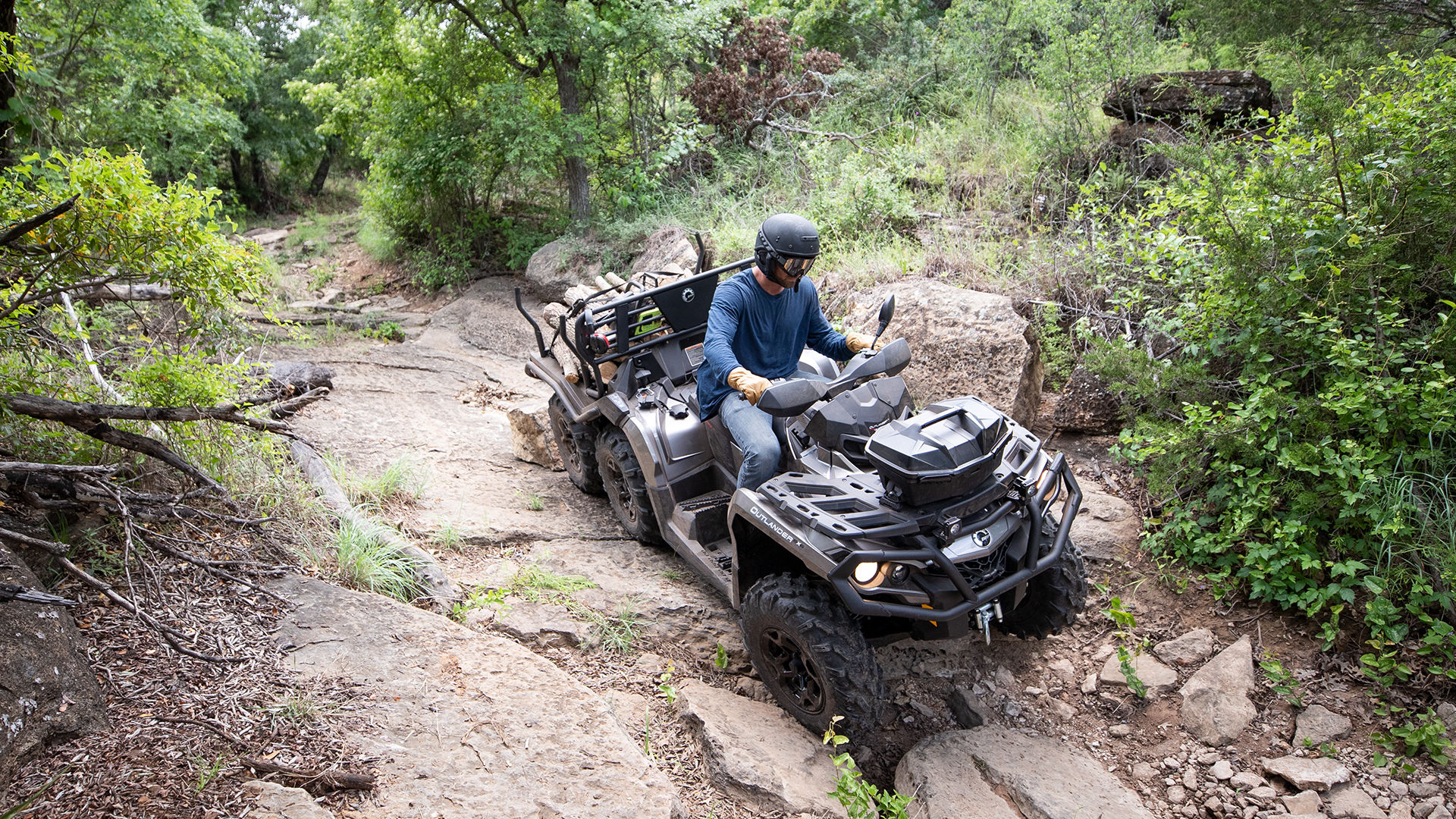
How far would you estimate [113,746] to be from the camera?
8.07 feet

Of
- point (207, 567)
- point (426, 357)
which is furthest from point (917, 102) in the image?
point (207, 567)

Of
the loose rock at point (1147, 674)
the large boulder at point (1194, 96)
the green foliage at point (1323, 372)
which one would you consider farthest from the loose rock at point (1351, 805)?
the large boulder at point (1194, 96)

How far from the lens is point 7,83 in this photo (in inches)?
163

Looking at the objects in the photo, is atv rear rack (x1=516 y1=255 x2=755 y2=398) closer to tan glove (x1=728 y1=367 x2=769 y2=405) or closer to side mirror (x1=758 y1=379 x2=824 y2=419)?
tan glove (x1=728 y1=367 x2=769 y2=405)

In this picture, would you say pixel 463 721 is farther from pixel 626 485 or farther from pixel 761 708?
pixel 626 485

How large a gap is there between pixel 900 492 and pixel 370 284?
12.2 metres

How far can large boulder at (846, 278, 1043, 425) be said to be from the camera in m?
5.04

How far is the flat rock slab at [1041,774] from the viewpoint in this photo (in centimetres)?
291

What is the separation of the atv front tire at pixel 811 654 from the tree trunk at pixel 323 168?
74.1ft

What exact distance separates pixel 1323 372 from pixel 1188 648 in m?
1.45

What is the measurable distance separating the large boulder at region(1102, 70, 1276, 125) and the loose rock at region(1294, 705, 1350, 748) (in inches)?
189

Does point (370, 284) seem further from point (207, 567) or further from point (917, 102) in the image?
point (207, 567)

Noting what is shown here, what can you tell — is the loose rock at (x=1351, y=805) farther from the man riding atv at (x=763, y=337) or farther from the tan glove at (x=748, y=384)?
the tan glove at (x=748, y=384)

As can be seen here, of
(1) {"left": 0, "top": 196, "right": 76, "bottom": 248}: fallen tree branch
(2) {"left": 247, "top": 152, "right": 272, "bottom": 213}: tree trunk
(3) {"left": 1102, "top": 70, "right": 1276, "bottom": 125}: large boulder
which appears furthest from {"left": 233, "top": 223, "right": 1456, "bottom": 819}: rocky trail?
(2) {"left": 247, "top": 152, "right": 272, "bottom": 213}: tree trunk
